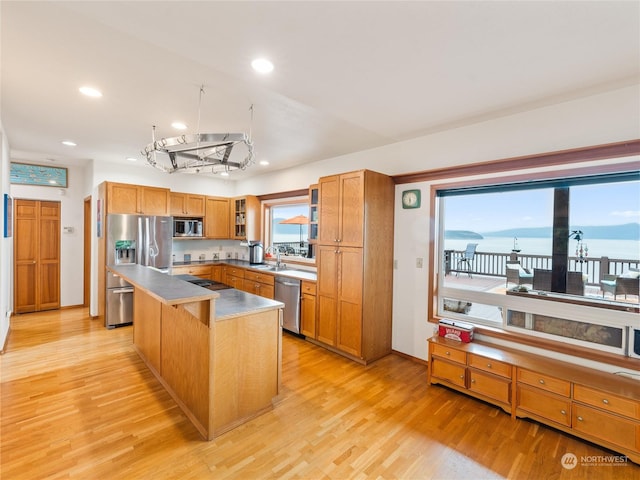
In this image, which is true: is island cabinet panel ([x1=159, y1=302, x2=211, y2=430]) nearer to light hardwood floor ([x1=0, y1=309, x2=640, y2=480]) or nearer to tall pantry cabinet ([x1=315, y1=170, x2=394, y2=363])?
light hardwood floor ([x1=0, y1=309, x2=640, y2=480])

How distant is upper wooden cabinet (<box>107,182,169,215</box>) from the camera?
476 centimetres

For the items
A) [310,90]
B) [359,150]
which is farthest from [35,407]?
[359,150]

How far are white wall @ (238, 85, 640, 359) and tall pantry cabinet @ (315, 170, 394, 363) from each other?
190mm

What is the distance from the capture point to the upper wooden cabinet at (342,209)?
3.52 meters

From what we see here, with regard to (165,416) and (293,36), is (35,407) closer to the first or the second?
(165,416)

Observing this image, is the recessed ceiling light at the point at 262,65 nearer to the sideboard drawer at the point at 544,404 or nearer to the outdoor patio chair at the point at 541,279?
the outdoor patio chair at the point at 541,279

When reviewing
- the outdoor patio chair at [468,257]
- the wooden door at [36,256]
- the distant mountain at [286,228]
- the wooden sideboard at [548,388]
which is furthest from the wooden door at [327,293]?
the wooden door at [36,256]

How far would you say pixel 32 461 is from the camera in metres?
1.97

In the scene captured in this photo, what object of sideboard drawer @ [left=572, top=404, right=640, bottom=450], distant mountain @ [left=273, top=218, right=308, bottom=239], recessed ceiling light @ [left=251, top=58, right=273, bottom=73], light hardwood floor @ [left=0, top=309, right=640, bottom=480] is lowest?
light hardwood floor @ [left=0, top=309, right=640, bottom=480]

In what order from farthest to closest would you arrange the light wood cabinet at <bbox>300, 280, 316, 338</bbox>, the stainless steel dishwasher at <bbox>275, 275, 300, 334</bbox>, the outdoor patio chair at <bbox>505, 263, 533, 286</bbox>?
the stainless steel dishwasher at <bbox>275, 275, 300, 334</bbox>
the light wood cabinet at <bbox>300, 280, 316, 338</bbox>
the outdoor patio chair at <bbox>505, 263, 533, 286</bbox>

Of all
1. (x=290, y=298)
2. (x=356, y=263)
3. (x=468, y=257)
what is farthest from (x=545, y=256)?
(x=290, y=298)

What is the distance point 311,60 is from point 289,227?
4.22 m

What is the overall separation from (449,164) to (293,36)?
2.29m

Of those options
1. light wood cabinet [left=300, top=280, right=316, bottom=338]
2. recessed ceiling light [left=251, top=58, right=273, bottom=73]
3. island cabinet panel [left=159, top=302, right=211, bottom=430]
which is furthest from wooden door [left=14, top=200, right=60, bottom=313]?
recessed ceiling light [left=251, top=58, right=273, bottom=73]
